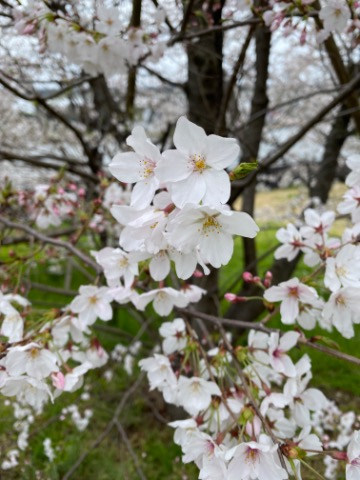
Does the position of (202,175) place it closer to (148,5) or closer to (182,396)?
(182,396)

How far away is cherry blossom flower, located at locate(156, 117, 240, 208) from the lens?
2.92ft

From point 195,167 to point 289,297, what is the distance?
24.6 inches

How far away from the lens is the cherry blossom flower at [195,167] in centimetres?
89

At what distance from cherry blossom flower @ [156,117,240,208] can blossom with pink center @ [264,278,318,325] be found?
1.68ft

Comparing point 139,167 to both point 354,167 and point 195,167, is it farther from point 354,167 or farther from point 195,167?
point 354,167

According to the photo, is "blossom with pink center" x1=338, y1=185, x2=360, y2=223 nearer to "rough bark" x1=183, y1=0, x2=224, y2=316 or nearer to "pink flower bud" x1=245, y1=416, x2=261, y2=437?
"pink flower bud" x1=245, y1=416, x2=261, y2=437

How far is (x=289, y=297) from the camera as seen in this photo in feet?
4.37

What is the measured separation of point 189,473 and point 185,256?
8.10 ft

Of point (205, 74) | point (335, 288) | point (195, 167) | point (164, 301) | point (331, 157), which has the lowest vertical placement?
point (164, 301)

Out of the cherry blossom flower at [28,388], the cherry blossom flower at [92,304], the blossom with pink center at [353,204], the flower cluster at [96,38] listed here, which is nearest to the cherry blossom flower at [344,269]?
the blossom with pink center at [353,204]

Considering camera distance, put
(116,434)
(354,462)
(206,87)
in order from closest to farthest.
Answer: (354,462) → (206,87) → (116,434)

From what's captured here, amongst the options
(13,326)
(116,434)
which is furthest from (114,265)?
(116,434)

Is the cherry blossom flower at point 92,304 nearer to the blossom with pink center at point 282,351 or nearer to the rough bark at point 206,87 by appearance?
the blossom with pink center at point 282,351

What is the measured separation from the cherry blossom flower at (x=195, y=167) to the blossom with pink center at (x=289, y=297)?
513 millimetres
